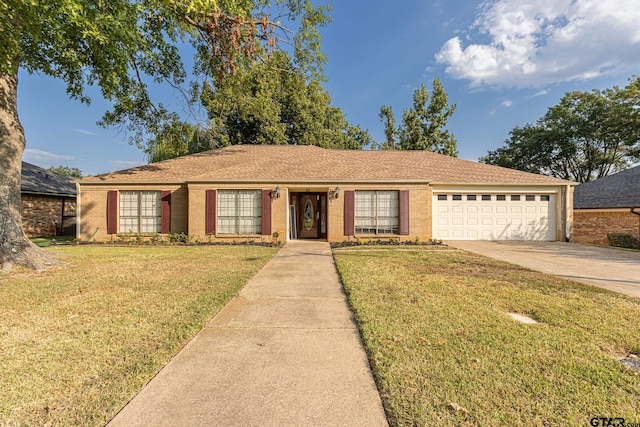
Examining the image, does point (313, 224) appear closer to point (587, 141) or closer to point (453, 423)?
point (453, 423)

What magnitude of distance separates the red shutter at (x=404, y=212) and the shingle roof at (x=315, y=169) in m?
0.71

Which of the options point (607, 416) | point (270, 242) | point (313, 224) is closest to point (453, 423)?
point (607, 416)

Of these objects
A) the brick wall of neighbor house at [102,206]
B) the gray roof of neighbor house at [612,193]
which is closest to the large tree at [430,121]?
the gray roof of neighbor house at [612,193]

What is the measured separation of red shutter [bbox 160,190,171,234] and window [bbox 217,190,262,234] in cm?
240

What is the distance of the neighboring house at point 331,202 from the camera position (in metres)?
11.8

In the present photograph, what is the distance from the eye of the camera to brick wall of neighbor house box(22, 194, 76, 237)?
14.3 m

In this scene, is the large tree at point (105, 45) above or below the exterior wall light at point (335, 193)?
above

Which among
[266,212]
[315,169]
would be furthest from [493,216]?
[266,212]

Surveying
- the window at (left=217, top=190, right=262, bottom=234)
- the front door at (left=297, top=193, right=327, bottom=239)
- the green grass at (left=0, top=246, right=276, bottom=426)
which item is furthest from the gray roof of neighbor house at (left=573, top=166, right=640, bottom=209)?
the green grass at (left=0, top=246, right=276, bottom=426)

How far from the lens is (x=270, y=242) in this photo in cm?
1167

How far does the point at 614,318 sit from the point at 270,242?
33.3 ft

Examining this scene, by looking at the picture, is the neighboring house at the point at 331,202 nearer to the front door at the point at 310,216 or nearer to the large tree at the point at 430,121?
the front door at the point at 310,216

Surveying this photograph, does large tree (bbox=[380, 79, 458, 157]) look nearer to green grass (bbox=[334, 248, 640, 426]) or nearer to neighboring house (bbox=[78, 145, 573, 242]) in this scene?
neighboring house (bbox=[78, 145, 573, 242])

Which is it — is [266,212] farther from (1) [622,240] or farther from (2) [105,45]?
(1) [622,240]
